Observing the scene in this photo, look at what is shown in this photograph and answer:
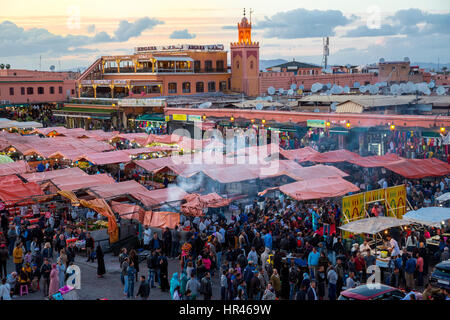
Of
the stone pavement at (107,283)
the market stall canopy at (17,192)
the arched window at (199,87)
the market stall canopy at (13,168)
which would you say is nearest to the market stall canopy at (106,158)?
the market stall canopy at (13,168)

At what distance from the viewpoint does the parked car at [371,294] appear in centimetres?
904

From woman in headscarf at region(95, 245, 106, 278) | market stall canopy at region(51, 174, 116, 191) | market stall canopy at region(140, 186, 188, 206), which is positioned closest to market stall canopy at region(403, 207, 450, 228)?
market stall canopy at region(140, 186, 188, 206)

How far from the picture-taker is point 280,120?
105 ft

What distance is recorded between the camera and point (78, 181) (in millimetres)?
18719

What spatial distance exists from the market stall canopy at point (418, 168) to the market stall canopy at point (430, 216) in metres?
5.53

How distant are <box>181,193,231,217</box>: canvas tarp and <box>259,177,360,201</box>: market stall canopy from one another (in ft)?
7.41

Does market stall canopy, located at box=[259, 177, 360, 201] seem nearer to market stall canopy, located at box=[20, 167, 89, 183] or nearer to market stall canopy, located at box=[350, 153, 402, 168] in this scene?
market stall canopy, located at box=[350, 153, 402, 168]

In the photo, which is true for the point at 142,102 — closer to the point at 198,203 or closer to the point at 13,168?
the point at 13,168

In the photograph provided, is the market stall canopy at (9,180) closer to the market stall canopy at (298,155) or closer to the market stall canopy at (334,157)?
the market stall canopy at (298,155)

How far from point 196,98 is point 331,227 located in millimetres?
35176

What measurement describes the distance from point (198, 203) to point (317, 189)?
4.11m

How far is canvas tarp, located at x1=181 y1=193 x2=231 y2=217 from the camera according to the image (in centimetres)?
1602
